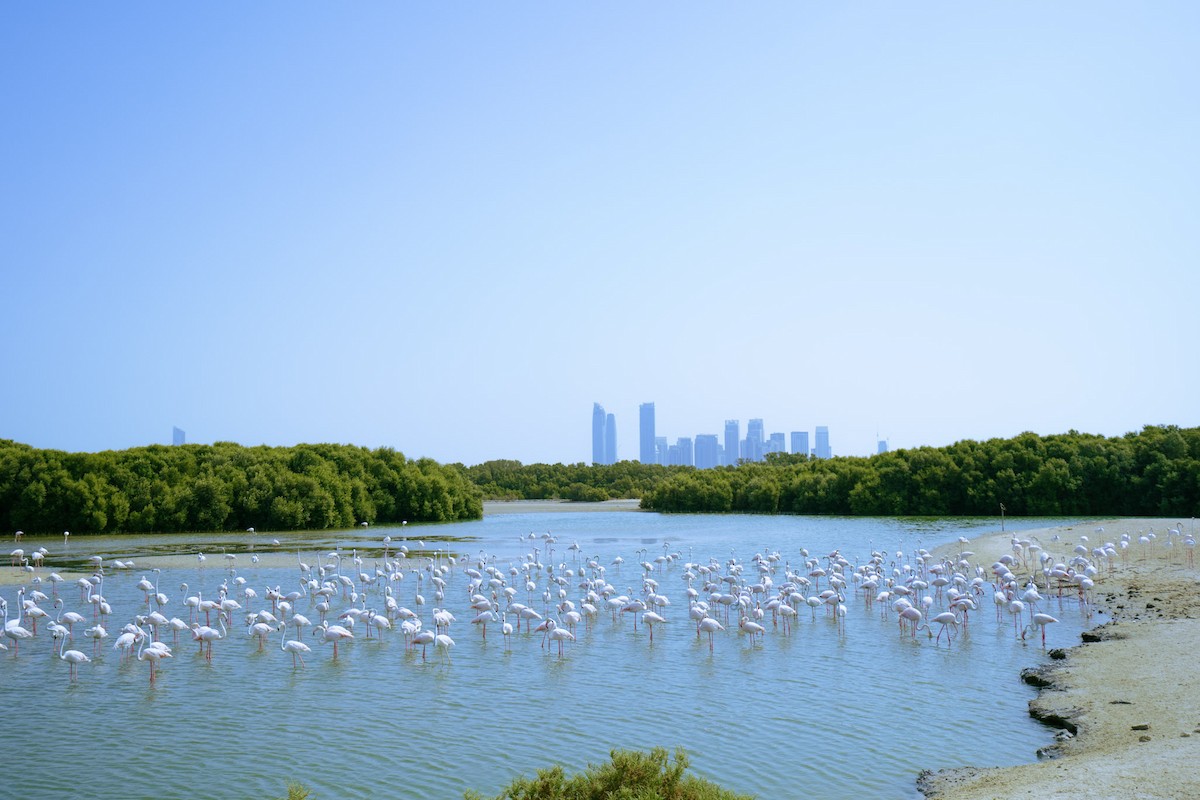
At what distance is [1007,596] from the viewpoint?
20109 mm

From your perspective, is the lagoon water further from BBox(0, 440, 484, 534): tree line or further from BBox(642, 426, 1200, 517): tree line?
BBox(642, 426, 1200, 517): tree line

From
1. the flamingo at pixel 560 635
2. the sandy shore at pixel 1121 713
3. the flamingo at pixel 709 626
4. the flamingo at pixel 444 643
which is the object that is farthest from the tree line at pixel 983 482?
the flamingo at pixel 444 643

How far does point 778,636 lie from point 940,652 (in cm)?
327

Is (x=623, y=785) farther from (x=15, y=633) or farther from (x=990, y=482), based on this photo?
(x=990, y=482)

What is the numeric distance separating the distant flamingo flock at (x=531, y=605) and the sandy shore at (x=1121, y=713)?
162 centimetres

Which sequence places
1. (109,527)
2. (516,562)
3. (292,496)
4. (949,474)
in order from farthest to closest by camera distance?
(949,474) → (292,496) → (109,527) → (516,562)

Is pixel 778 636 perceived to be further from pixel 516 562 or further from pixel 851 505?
pixel 851 505

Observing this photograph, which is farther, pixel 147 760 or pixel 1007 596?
pixel 1007 596

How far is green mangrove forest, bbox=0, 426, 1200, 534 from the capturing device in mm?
46844

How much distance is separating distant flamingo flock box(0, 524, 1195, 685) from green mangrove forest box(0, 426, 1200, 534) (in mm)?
18231

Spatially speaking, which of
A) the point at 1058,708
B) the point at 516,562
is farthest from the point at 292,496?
the point at 1058,708

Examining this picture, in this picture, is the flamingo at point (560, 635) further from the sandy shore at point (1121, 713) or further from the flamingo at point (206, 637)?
the sandy shore at point (1121, 713)

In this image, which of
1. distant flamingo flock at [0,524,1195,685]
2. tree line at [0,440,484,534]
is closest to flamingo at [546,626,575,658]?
distant flamingo flock at [0,524,1195,685]

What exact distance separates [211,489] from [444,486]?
16.3 m
